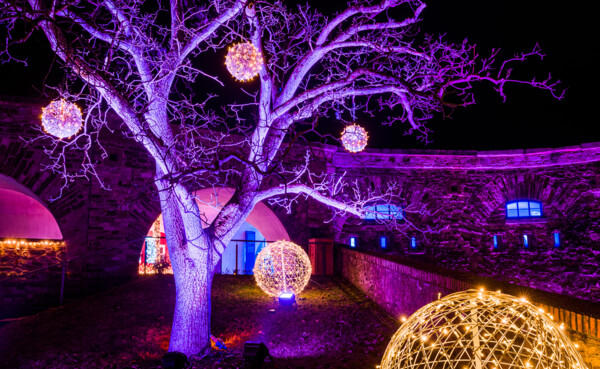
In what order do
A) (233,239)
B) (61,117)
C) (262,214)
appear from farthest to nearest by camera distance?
(233,239) → (262,214) → (61,117)

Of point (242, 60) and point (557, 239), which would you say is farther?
point (557, 239)

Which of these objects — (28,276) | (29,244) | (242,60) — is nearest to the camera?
(242,60)

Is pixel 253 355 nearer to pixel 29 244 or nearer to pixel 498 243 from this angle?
pixel 29 244

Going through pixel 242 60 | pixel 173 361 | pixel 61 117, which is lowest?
pixel 173 361

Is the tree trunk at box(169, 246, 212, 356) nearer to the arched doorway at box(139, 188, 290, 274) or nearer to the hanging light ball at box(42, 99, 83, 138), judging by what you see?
the arched doorway at box(139, 188, 290, 274)

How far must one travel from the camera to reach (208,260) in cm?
591

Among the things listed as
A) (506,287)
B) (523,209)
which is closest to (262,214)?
(523,209)

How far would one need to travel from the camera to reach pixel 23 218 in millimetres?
14359

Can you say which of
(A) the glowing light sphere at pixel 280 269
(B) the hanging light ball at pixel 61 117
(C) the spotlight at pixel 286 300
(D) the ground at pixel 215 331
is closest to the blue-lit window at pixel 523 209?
(D) the ground at pixel 215 331

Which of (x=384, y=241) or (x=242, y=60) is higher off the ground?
(x=242, y=60)

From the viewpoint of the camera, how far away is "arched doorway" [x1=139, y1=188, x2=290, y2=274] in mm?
12820

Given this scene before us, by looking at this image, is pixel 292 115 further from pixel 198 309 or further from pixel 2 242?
pixel 2 242

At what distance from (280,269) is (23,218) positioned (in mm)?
11542

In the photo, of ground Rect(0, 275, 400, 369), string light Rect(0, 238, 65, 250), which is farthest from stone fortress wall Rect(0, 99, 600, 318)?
ground Rect(0, 275, 400, 369)
